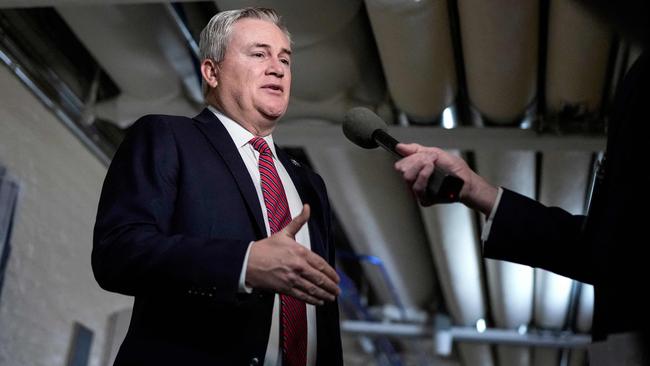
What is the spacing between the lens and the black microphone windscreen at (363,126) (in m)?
1.68

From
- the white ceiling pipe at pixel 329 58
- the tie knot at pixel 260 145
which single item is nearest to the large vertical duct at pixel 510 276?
the white ceiling pipe at pixel 329 58

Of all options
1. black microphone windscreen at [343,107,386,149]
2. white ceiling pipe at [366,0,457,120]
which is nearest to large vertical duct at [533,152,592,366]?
white ceiling pipe at [366,0,457,120]

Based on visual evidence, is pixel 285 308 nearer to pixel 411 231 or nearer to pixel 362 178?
pixel 362 178

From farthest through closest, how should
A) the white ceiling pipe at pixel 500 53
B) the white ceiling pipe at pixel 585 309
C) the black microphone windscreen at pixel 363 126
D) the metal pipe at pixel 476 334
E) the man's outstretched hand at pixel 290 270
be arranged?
the metal pipe at pixel 476 334, the white ceiling pipe at pixel 585 309, the white ceiling pipe at pixel 500 53, the black microphone windscreen at pixel 363 126, the man's outstretched hand at pixel 290 270

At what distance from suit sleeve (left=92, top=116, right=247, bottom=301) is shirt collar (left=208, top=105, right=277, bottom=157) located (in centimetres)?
16

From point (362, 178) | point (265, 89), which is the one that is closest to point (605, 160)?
point (265, 89)

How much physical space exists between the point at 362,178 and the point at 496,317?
2283 mm

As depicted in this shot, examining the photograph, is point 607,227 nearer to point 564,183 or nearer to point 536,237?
point 536,237

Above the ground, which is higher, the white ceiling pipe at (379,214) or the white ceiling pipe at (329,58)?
the white ceiling pipe at (329,58)

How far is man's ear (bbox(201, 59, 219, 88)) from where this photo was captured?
1.88 meters

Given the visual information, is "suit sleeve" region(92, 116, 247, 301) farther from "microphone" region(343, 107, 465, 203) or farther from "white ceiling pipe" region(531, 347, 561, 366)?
"white ceiling pipe" region(531, 347, 561, 366)

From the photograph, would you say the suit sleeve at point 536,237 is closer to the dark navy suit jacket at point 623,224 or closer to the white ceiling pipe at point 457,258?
the dark navy suit jacket at point 623,224

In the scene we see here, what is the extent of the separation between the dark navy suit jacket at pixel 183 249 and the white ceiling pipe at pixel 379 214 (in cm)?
229

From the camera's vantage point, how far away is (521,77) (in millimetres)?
A: 3238
